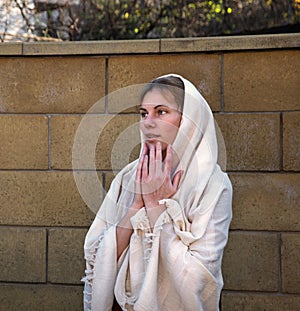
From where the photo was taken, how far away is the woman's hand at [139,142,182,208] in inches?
119

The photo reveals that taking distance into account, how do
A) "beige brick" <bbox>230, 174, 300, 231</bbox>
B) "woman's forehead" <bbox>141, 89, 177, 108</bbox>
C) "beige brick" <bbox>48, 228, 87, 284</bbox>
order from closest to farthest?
"woman's forehead" <bbox>141, 89, 177, 108</bbox> < "beige brick" <bbox>230, 174, 300, 231</bbox> < "beige brick" <bbox>48, 228, 87, 284</bbox>

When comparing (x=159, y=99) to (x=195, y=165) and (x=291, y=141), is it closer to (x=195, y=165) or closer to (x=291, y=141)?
(x=195, y=165)

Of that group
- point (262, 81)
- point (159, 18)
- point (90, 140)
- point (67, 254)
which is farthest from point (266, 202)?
point (159, 18)

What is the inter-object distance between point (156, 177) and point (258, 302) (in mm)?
1682

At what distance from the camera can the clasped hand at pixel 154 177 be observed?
3.03 m

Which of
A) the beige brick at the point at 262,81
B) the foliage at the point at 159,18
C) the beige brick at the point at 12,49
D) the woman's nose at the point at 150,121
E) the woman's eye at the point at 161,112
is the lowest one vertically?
the woman's nose at the point at 150,121

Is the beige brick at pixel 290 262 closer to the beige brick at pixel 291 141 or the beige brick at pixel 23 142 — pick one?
the beige brick at pixel 291 141

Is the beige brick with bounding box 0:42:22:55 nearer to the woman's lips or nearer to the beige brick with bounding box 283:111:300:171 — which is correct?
the beige brick with bounding box 283:111:300:171

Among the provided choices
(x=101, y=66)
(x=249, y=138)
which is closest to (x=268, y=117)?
(x=249, y=138)

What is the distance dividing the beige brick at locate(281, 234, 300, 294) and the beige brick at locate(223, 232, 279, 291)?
0.04 m

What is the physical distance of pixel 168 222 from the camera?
3043mm

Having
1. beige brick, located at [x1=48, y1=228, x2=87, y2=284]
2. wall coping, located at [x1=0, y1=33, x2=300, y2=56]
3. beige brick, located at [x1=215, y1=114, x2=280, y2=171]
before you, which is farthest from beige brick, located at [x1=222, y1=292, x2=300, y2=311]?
wall coping, located at [x1=0, y1=33, x2=300, y2=56]

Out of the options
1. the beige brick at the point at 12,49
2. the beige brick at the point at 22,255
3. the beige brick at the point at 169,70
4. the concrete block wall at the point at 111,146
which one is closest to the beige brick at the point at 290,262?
the concrete block wall at the point at 111,146

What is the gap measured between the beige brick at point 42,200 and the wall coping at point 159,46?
0.77 metres
